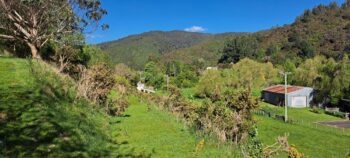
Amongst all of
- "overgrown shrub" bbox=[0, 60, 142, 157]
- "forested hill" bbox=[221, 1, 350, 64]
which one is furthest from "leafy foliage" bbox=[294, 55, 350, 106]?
"overgrown shrub" bbox=[0, 60, 142, 157]

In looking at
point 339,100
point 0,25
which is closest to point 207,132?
point 0,25

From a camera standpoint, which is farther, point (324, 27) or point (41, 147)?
point (324, 27)

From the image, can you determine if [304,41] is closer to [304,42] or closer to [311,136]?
[304,42]

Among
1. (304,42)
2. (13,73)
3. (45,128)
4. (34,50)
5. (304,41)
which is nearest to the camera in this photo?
(45,128)

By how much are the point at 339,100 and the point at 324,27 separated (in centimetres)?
9830

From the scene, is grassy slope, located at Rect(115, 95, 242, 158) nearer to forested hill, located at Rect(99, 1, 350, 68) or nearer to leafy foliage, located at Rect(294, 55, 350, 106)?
leafy foliage, located at Rect(294, 55, 350, 106)

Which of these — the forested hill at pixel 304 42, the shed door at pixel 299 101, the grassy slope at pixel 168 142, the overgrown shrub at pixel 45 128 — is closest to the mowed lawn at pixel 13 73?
the overgrown shrub at pixel 45 128

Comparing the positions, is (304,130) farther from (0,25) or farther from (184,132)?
(0,25)

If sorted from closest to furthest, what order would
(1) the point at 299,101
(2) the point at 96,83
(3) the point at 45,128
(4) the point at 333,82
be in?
1. (3) the point at 45,128
2. (2) the point at 96,83
3. (4) the point at 333,82
4. (1) the point at 299,101

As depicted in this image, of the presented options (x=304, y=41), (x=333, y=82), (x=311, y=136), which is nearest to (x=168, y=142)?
(x=311, y=136)

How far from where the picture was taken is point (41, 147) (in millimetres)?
7059

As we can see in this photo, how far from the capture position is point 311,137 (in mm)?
28641

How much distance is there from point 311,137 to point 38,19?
24.9 m

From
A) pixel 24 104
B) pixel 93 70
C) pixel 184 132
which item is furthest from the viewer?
pixel 93 70
